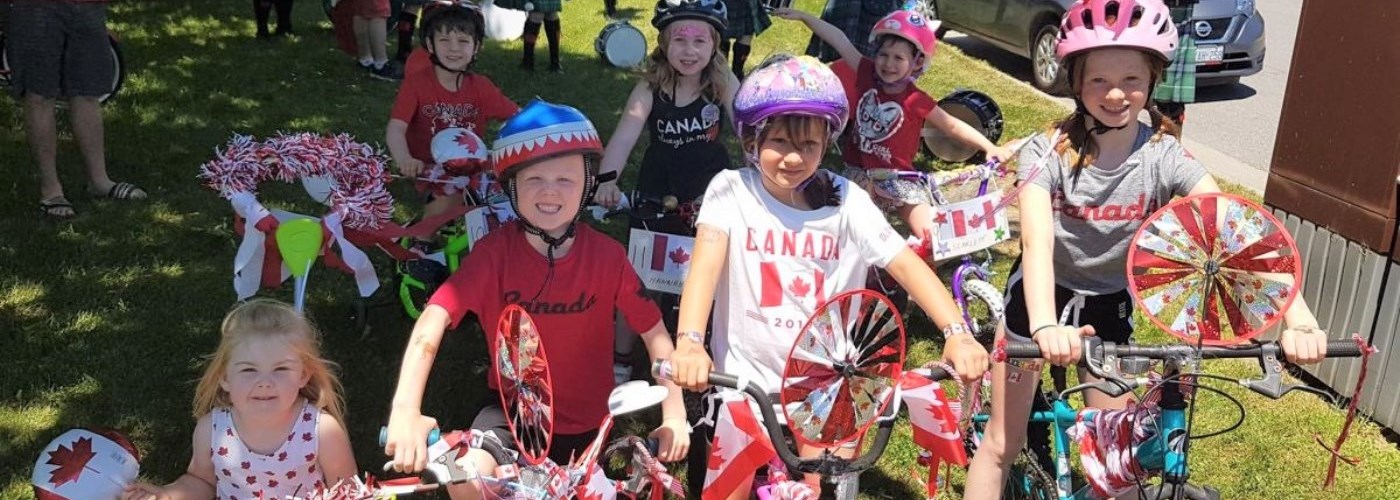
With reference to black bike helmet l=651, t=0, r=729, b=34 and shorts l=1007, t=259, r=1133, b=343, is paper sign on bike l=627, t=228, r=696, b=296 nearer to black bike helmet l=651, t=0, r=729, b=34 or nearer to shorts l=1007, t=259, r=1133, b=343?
black bike helmet l=651, t=0, r=729, b=34

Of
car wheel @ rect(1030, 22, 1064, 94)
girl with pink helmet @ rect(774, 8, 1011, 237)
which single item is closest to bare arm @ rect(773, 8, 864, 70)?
girl with pink helmet @ rect(774, 8, 1011, 237)

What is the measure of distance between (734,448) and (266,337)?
1.33 m

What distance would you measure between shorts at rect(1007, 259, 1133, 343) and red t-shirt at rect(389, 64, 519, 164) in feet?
9.04

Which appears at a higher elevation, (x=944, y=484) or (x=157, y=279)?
(x=157, y=279)

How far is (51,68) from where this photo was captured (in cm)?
612

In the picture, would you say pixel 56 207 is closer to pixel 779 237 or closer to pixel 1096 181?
pixel 779 237

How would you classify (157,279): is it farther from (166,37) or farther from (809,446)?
(166,37)

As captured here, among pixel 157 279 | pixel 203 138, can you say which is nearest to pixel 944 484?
pixel 157 279

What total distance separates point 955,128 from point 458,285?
114 inches

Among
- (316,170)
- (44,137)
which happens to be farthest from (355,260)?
(44,137)

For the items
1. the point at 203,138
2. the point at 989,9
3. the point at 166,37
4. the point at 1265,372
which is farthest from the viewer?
the point at 989,9

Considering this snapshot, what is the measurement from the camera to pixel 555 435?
11.4ft

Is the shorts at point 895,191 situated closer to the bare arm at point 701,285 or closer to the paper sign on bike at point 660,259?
the paper sign on bike at point 660,259

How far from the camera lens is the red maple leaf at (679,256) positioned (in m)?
4.07
